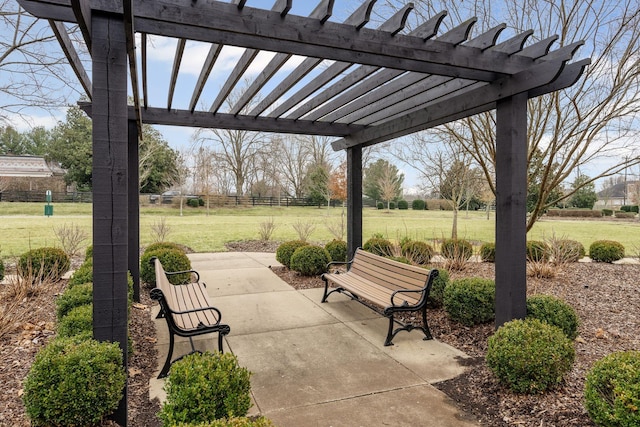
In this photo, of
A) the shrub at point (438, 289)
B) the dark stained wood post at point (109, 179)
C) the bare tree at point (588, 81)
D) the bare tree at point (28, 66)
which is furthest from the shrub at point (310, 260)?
the bare tree at point (28, 66)

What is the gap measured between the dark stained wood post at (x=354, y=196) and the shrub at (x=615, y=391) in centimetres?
436

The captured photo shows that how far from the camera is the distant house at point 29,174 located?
21891 millimetres

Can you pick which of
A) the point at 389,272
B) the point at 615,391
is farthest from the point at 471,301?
the point at 615,391

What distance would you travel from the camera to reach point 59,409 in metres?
2.05

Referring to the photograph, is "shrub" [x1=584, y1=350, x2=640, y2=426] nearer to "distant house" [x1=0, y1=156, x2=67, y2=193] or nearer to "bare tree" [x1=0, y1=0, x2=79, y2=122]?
"bare tree" [x1=0, y1=0, x2=79, y2=122]

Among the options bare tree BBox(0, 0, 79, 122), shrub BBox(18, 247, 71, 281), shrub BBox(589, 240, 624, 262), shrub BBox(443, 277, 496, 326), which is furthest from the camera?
shrub BBox(589, 240, 624, 262)

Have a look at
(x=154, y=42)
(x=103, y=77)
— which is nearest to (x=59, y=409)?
(x=103, y=77)

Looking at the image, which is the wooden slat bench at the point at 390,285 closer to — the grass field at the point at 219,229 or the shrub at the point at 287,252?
the shrub at the point at 287,252

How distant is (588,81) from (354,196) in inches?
161

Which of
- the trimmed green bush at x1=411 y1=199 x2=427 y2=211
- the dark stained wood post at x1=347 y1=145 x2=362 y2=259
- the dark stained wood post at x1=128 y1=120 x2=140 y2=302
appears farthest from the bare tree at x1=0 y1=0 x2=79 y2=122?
the trimmed green bush at x1=411 y1=199 x2=427 y2=211

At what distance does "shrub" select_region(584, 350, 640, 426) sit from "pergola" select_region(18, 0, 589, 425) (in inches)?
40.4

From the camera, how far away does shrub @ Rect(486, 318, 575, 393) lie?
8.77 feet

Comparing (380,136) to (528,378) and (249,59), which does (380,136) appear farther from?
(528,378)

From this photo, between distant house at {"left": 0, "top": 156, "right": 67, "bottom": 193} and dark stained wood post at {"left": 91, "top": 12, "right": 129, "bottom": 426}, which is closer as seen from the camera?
dark stained wood post at {"left": 91, "top": 12, "right": 129, "bottom": 426}
